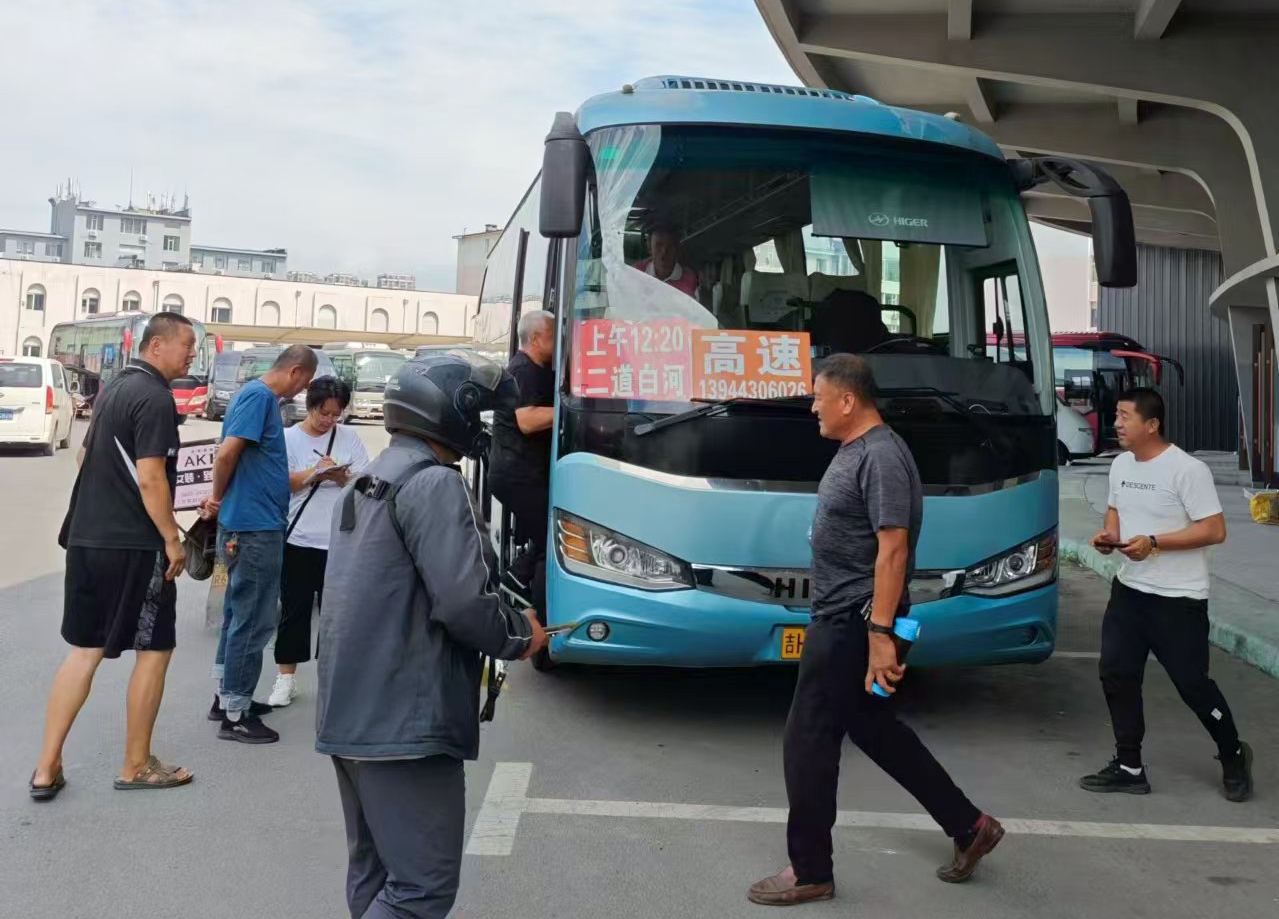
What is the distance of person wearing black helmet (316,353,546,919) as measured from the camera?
2996 millimetres

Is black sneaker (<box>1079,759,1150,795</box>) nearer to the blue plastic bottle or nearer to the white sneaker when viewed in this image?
the blue plastic bottle

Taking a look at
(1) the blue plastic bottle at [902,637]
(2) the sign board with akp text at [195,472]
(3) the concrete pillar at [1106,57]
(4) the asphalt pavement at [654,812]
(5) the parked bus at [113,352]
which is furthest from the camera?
(5) the parked bus at [113,352]

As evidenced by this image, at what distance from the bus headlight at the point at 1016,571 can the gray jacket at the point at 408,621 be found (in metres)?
3.42

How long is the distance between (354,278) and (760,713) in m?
101

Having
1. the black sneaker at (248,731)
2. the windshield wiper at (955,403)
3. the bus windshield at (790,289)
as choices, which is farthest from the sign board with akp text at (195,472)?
the windshield wiper at (955,403)

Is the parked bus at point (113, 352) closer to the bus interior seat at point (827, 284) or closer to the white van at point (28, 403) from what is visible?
the white van at point (28, 403)

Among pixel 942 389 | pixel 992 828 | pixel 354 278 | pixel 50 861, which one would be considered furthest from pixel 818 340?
pixel 354 278

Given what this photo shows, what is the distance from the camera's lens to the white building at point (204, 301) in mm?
86188

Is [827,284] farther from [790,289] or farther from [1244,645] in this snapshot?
[1244,645]

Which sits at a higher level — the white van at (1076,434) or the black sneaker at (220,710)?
the white van at (1076,434)

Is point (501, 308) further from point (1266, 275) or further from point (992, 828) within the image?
point (1266, 275)

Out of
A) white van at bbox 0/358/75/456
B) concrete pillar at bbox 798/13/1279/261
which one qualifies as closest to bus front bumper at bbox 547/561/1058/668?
concrete pillar at bbox 798/13/1279/261

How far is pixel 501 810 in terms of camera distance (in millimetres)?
5055

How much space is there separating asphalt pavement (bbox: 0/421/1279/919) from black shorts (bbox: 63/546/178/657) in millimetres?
621
